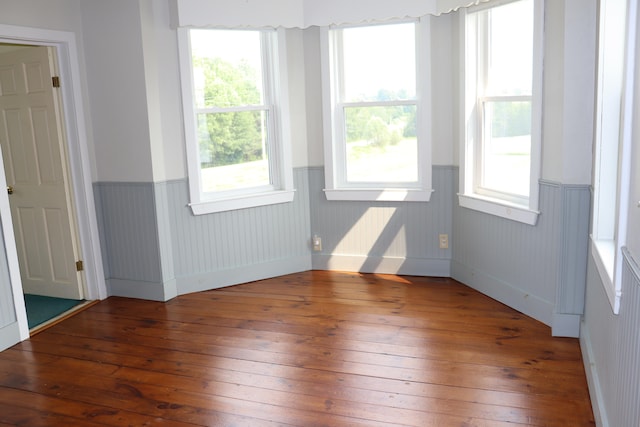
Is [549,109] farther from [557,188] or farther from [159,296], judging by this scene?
[159,296]

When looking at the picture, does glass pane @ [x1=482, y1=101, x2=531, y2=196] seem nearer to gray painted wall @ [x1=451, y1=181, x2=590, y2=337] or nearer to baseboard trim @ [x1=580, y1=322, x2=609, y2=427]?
gray painted wall @ [x1=451, y1=181, x2=590, y2=337]

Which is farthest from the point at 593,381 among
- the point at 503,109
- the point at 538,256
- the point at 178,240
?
the point at 178,240

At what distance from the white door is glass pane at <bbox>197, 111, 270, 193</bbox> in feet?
3.62

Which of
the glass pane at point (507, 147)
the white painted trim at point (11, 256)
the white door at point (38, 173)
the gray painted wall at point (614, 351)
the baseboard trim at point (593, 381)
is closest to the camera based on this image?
the gray painted wall at point (614, 351)

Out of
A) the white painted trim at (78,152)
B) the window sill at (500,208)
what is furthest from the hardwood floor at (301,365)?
the window sill at (500,208)

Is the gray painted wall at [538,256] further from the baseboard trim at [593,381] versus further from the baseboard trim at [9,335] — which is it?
the baseboard trim at [9,335]

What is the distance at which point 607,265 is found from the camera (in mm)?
2641

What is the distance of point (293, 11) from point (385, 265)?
91.2 inches

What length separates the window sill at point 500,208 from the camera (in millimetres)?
3977

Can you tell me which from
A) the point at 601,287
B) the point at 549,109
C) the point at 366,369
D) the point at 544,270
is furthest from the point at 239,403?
the point at 549,109

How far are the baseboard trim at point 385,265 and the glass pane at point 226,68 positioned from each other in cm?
157

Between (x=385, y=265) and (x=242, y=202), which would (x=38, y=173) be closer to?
(x=242, y=202)

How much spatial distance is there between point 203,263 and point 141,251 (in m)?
0.52

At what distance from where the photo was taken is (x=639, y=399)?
1858 mm
